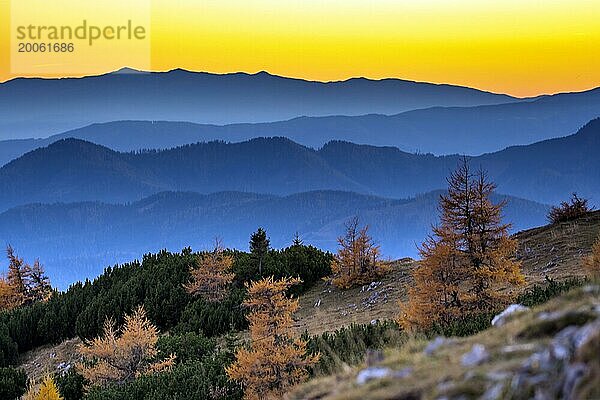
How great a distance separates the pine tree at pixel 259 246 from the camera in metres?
44.9

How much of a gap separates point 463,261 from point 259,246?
24.5m

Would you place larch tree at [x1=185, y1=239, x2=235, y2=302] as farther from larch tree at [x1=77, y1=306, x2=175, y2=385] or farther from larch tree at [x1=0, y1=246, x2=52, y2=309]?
larch tree at [x1=0, y1=246, x2=52, y2=309]

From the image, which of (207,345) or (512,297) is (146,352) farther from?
(512,297)

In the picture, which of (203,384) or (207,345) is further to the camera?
(207,345)

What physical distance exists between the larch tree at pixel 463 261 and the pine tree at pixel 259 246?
22529 millimetres

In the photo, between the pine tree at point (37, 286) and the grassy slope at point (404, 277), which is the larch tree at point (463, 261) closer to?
the grassy slope at point (404, 277)

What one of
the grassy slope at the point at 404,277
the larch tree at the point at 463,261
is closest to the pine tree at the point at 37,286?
the grassy slope at the point at 404,277

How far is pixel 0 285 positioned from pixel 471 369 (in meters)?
56.0

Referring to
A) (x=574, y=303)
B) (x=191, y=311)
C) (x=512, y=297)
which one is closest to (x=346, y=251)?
(x=191, y=311)

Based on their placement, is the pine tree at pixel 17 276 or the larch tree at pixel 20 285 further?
the larch tree at pixel 20 285

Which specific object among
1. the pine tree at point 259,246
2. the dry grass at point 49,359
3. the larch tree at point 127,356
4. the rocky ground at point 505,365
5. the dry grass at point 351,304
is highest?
the pine tree at point 259,246

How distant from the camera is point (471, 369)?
20.4 ft

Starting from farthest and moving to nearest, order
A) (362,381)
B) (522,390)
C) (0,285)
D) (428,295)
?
1. (0,285)
2. (428,295)
3. (362,381)
4. (522,390)

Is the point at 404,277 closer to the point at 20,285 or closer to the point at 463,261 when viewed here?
the point at 463,261
